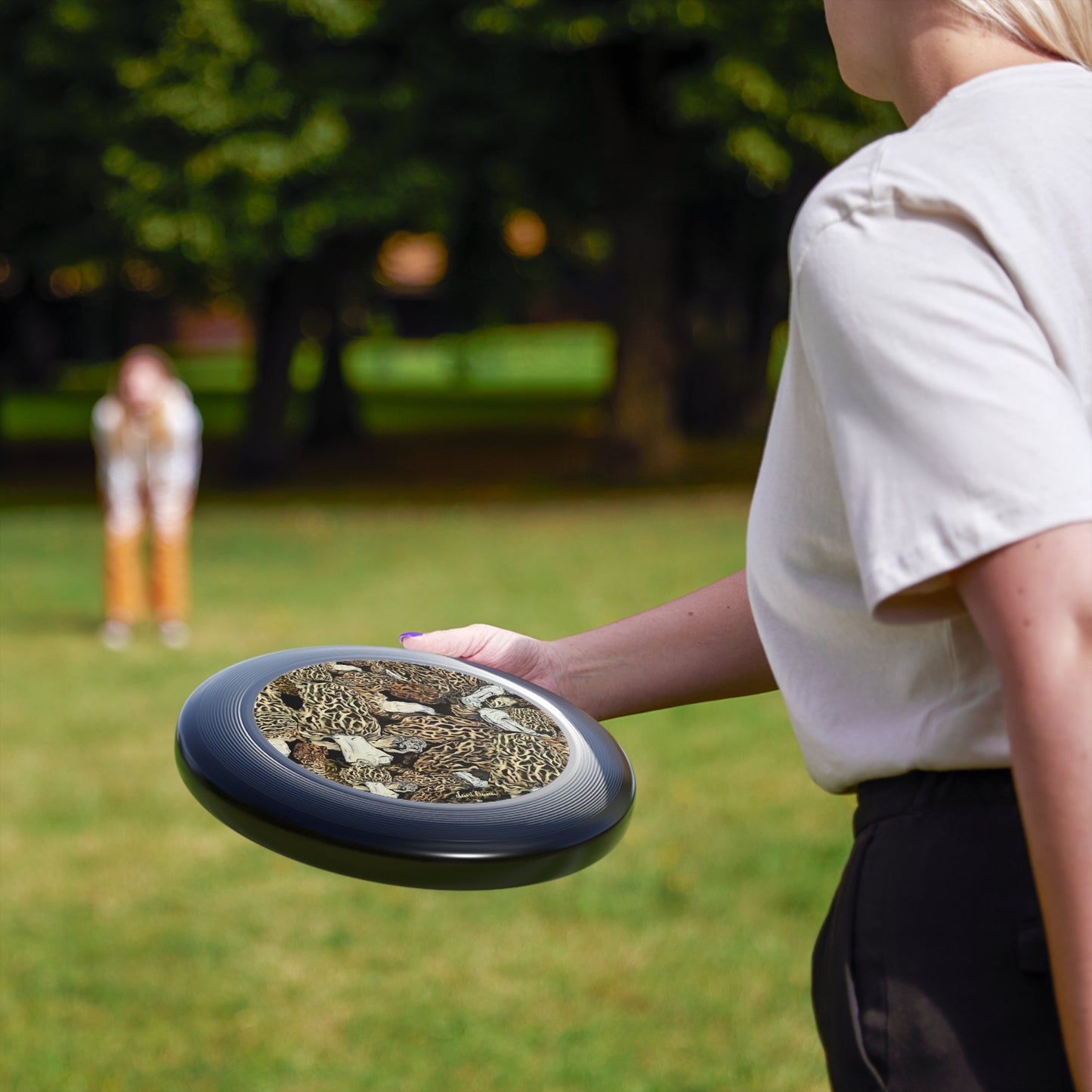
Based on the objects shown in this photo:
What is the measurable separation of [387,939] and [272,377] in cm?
1901

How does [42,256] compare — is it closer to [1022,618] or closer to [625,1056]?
[625,1056]

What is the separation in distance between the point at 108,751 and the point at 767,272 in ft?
78.2

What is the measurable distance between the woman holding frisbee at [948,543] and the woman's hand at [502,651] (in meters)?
0.52

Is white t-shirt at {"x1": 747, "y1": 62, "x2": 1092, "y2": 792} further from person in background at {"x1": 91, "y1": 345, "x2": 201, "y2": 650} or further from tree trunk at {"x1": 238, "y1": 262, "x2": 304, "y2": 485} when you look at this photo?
tree trunk at {"x1": 238, "y1": 262, "x2": 304, "y2": 485}

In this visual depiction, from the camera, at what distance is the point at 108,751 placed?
7.43m

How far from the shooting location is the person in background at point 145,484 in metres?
10.0

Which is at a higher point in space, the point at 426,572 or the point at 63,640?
the point at 63,640

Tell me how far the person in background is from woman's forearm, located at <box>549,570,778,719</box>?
28.4 feet

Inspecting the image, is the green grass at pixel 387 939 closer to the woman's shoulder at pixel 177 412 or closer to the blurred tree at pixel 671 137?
the woman's shoulder at pixel 177 412

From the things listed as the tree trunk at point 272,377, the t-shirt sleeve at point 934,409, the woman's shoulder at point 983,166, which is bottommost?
the tree trunk at point 272,377

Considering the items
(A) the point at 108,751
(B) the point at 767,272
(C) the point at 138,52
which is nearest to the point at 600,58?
(C) the point at 138,52

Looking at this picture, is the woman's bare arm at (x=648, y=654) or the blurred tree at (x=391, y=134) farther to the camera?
the blurred tree at (x=391, y=134)

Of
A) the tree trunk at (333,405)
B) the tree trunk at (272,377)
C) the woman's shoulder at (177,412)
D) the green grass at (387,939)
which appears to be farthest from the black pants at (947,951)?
the tree trunk at (333,405)

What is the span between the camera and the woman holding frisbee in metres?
1.05
